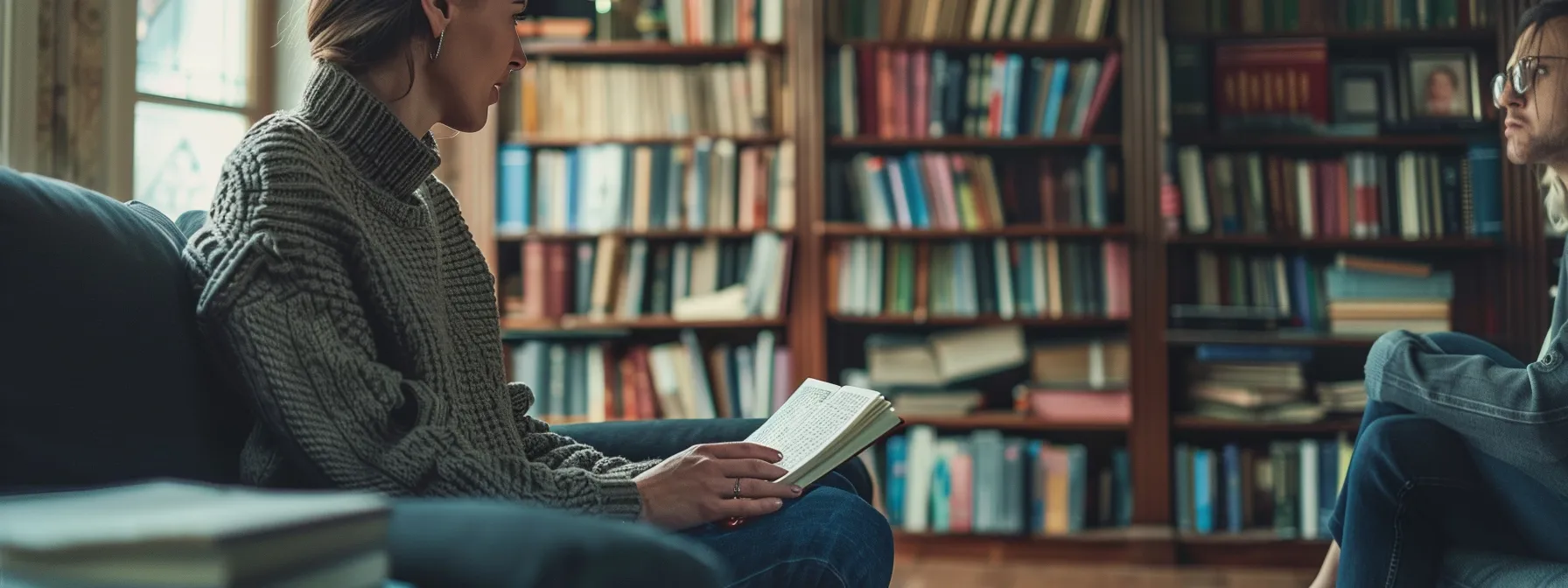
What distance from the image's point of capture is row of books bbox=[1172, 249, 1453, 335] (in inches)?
131

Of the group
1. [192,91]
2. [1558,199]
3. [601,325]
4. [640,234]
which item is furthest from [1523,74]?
[192,91]

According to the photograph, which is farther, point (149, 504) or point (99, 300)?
point (99, 300)

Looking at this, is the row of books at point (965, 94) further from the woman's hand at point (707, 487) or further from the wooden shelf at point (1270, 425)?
the woman's hand at point (707, 487)

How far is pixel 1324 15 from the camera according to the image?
3416mm

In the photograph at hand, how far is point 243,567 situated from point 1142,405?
10.3 ft

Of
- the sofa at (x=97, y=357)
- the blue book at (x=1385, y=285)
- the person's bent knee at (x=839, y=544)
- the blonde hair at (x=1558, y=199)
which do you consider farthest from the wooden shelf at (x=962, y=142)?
the sofa at (x=97, y=357)

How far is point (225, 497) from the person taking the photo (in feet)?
1.98

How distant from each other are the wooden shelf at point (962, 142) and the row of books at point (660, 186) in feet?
0.60

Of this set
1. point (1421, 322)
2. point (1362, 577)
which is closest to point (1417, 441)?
point (1362, 577)

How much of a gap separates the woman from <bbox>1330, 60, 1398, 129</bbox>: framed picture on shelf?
98.3 inches

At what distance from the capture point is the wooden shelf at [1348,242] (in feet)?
10.8

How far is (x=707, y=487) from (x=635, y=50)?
2.47 meters

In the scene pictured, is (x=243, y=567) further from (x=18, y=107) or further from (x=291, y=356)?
(x=18, y=107)

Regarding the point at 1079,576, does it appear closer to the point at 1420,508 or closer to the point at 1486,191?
the point at 1486,191
